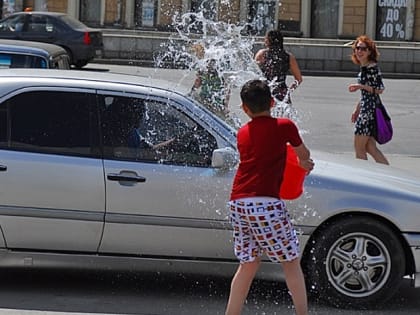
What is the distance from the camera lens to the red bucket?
5.86 metres

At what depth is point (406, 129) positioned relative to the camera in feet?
56.2

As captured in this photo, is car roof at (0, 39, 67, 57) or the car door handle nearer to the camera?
the car door handle

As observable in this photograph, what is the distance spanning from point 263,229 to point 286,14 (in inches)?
1242

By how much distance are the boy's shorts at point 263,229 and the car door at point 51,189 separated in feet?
4.30

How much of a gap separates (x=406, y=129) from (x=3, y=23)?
1565 centimetres

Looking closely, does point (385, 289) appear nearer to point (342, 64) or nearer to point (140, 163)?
point (140, 163)

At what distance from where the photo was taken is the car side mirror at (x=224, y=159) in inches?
260

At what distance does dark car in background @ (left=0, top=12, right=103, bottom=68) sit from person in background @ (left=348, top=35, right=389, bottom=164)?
1852 cm

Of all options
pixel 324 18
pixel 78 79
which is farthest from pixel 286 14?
pixel 78 79

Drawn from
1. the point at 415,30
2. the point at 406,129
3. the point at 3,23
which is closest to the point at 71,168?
the point at 406,129

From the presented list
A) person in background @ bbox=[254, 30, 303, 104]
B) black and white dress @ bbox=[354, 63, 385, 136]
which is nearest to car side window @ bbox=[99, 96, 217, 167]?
black and white dress @ bbox=[354, 63, 385, 136]

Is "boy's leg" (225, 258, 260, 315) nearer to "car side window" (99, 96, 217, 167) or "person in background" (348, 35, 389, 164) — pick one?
"car side window" (99, 96, 217, 167)

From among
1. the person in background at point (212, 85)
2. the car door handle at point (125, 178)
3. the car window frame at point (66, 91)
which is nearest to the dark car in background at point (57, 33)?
the person in background at point (212, 85)

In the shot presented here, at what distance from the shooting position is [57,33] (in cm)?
2853
